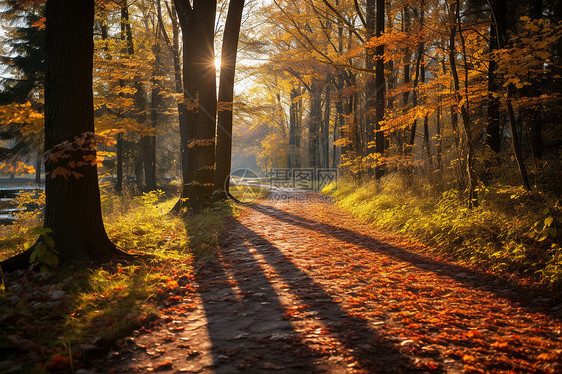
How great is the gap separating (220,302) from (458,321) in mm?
2542

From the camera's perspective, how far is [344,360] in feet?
8.30

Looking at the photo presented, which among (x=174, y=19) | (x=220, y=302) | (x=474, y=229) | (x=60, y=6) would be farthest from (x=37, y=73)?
(x=474, y=229)

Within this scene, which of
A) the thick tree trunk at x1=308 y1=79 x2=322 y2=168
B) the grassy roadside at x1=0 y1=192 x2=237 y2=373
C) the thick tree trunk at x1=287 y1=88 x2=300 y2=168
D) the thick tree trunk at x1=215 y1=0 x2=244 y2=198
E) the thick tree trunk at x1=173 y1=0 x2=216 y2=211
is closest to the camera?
the grassy roadside at x1=0 y1=192 x2=237 y2=373

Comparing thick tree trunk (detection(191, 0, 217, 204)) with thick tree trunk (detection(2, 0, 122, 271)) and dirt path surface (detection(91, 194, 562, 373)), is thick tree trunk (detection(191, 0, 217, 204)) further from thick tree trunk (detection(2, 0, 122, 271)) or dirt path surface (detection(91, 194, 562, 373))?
thick tree trunk (detection(2, 0, 122, 271))

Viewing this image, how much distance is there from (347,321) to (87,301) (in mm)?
2707

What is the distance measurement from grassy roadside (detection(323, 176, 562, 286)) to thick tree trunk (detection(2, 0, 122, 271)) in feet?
18.7

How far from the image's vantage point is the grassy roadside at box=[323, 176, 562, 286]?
4344mm

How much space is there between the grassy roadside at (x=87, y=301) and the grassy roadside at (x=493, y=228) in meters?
4.26

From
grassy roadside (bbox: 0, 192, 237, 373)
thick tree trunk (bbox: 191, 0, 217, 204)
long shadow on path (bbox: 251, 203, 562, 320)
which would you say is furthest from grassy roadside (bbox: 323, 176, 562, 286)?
thick tree trunk (bbox: 191, 0, 217, 204)

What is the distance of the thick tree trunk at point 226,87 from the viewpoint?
1118 cm

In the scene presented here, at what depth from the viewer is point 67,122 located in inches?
171

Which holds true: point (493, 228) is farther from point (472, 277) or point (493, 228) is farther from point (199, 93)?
→ point (199, 93)

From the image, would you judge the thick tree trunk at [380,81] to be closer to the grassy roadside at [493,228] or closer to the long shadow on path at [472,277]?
the grassy roadside at [493,228]

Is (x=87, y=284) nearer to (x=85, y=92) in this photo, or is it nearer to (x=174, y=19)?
(x=85, y=92)
